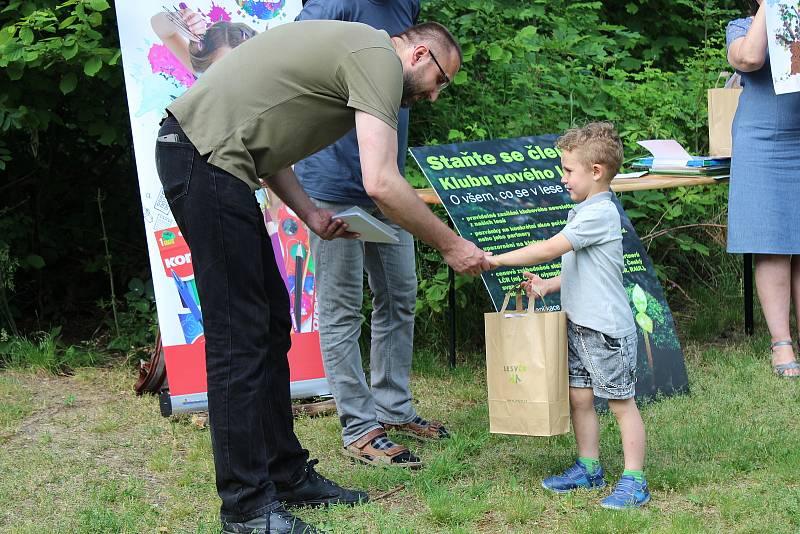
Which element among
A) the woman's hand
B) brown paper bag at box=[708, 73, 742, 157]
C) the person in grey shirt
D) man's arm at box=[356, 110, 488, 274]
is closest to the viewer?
man's arm at box=[356, 110, 488, 274]

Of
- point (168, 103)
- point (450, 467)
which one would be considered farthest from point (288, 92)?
point (168, 103)

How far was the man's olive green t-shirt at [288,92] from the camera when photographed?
3021 millimetres

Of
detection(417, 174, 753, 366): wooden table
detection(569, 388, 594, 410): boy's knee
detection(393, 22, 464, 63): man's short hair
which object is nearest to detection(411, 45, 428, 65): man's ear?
detection(393, 22, 464, 63): man's short hair

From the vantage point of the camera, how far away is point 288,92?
10.1 feet

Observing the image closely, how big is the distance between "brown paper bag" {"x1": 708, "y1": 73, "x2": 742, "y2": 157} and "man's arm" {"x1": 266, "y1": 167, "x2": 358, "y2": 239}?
9.00 ft

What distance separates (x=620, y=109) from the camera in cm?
643

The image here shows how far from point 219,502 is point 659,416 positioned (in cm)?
206

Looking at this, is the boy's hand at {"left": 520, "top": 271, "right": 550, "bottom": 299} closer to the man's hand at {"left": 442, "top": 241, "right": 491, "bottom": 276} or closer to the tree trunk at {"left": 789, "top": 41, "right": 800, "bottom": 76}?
the man's hand at {"left": 442, "top": 241, "right": 491, "bottom": 276}

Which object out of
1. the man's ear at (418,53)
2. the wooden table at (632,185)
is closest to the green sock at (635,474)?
the man's ear at (418,53)

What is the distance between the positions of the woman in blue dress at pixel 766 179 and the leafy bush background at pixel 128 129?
957 mm

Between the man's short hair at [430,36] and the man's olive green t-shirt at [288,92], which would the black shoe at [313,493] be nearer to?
the man's olive green t-shirt at [288,92]

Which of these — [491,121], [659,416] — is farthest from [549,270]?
[491,121]

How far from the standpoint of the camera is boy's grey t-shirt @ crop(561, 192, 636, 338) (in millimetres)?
3498

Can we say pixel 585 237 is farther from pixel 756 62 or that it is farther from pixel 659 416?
pixel 756 62
